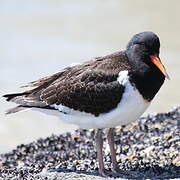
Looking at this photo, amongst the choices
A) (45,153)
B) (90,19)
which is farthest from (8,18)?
(45,153)

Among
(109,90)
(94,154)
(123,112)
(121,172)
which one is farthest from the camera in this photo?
(94,154)

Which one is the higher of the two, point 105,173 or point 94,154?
point 94,154

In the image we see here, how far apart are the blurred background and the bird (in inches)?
148

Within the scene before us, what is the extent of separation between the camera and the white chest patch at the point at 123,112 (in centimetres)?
996

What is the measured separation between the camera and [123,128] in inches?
547

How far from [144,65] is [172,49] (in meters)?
8.62

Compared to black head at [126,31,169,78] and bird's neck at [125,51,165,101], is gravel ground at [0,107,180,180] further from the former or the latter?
black head at [126,31,169,78]

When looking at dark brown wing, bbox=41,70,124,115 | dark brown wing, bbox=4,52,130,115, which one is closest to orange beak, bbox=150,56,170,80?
dark brown wing, bbox=4,52,130,115

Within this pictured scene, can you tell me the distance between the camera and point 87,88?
1034 cm

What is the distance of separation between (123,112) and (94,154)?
9.42 ft

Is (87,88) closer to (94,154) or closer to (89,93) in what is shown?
(89,93)

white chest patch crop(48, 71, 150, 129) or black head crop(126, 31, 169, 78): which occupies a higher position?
black head crop(126, 31, 169, 78)

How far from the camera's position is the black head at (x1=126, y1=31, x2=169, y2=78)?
10.2 meters

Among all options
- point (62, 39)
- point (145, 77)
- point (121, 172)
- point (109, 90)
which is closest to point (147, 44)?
point (145, 77)
